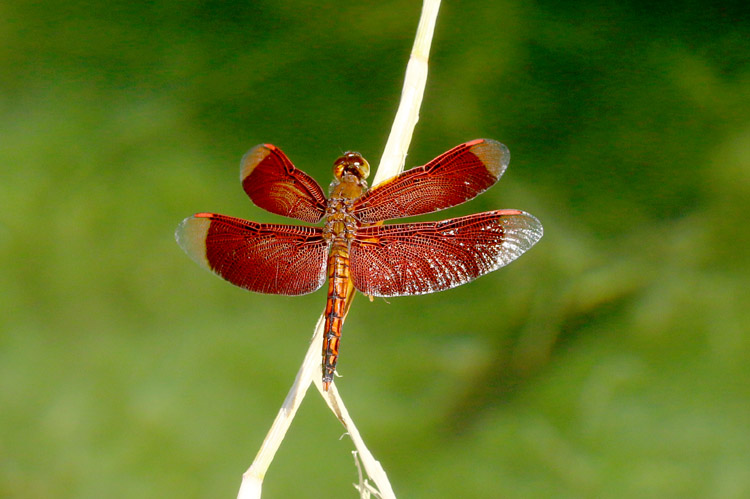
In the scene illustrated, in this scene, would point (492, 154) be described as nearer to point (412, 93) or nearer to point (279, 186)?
point (412, 93)

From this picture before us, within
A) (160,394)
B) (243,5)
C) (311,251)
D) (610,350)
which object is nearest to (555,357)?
(610,350)

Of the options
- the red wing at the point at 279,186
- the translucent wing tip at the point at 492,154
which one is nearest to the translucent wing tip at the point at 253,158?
the red wing at the point at 279,186

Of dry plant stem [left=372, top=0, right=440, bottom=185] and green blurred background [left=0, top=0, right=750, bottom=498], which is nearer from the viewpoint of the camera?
dry plant stem [left=372, top=0, right=440, bottom=185]

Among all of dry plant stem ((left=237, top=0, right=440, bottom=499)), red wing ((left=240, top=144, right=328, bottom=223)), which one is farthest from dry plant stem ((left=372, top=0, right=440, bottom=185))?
red wing ((left=240, top=144, right=328, bottom=223))

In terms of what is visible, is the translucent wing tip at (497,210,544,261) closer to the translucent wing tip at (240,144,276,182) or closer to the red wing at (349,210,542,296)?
the red wing at (349,210,542,296)

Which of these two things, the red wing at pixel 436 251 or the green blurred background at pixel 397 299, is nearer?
the red wing at pixel 436 251

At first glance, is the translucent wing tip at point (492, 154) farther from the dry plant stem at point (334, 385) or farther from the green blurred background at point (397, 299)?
the green blurred background at point (397, 299)
